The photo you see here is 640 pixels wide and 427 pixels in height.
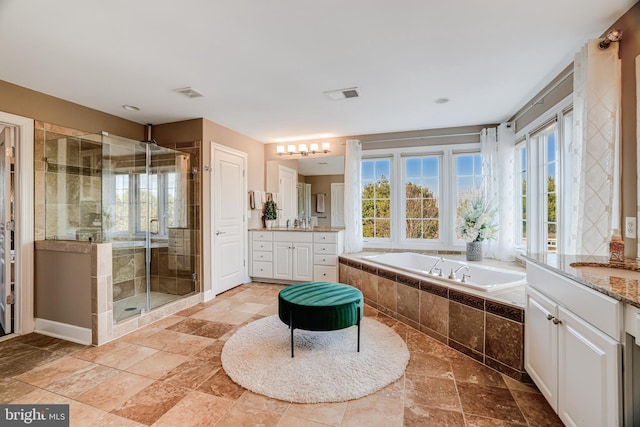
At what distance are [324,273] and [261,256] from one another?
107cm

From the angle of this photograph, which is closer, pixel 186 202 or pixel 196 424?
pixel 196 424

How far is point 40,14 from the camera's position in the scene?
172cm

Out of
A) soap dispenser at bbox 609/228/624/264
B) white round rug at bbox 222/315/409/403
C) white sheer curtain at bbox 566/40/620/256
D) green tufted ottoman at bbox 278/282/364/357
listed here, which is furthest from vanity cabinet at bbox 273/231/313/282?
soap dispenser at bbox 609/228/624/264

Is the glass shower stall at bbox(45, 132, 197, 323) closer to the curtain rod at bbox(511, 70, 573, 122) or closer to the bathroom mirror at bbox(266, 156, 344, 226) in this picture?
the bathroom mirror at bbox(266, 156, 344, 226)

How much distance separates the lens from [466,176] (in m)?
4.14

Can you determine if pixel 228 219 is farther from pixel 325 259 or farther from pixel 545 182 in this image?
pixel 545 182

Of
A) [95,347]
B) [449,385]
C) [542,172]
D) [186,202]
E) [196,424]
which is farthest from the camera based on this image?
[186,202]

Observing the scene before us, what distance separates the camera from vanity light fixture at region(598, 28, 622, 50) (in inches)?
68.1

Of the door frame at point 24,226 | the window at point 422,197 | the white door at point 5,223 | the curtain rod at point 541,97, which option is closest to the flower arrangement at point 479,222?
the window at point 422,197

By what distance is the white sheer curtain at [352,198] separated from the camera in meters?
4.28

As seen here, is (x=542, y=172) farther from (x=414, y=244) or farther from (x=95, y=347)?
(x=95, y=347)

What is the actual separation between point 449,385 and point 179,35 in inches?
117

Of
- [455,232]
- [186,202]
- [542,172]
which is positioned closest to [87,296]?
[186,202]

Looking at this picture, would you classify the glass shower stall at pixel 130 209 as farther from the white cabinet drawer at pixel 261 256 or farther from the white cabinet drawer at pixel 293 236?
the white cabinet drawer at pixel 293 236
